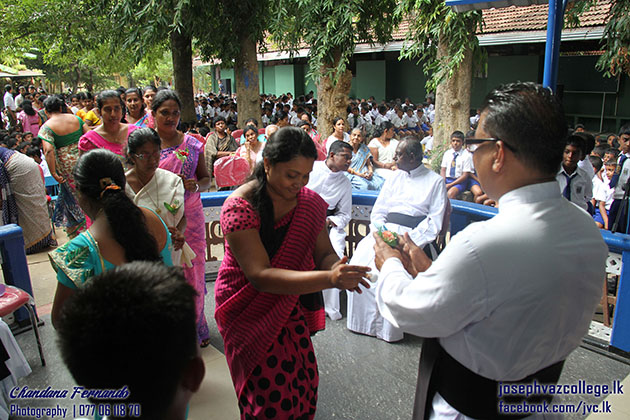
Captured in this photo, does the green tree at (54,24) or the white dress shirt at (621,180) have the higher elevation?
the green tree at (54,24)

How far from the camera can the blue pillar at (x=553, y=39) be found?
13.0ft

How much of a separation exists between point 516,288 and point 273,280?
1.04 metres

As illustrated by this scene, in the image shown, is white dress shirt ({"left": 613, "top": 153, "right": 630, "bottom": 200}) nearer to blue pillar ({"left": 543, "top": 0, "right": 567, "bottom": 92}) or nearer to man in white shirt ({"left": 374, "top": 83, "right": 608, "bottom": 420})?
blue pillar ({"left": 543, "top": 0, "right": 567, "bottom": 92})

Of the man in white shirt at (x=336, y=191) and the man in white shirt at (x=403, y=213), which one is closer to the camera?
the man in white shirt at (x=403, y=213)

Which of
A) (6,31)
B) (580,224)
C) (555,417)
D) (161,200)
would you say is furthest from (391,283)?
(6,31)

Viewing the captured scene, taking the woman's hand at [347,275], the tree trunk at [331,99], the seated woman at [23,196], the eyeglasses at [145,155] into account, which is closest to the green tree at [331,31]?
the tree trunk at [331,99]

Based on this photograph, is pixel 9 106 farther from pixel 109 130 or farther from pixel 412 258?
pixel 412 258

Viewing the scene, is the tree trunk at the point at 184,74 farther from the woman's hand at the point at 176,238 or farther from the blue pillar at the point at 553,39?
the woman's hand at the point at 176,238

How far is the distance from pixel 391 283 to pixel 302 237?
A: 749 millimetres

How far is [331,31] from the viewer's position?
34.3ft

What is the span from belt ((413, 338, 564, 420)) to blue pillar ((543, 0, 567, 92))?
304cm

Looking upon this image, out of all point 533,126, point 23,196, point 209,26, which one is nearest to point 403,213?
point 533,126

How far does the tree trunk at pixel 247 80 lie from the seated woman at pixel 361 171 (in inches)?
168

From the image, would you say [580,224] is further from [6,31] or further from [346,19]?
[6,31]
